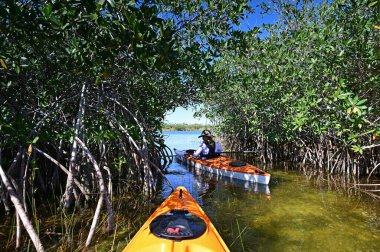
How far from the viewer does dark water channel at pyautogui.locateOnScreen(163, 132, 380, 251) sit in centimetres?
412

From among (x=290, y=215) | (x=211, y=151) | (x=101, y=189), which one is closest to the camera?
(x=101, y=189)

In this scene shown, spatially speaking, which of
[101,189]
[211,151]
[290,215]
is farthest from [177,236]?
[211,151]

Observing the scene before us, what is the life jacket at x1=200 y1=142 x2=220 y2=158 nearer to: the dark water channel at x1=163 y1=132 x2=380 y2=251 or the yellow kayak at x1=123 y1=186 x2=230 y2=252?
the dark water channel at x1=163 y1=132 x2=380 y2=251

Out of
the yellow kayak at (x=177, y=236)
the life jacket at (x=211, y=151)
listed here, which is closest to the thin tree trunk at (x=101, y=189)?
the yellow kayak at (x=177, y=236)

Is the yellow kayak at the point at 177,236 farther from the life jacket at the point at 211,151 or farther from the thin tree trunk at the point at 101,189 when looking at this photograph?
the life jacket at the point at 211,151

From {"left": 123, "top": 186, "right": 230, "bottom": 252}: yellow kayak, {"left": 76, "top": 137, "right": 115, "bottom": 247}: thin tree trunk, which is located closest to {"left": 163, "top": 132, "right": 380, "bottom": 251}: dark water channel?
{"left": 123, "top": 186, "right": 230, "bottom": 252}: yellow kayak

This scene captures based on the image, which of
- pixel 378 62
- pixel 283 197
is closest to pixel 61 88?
pixel 283 197

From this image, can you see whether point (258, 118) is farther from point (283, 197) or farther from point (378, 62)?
point (378, 62)

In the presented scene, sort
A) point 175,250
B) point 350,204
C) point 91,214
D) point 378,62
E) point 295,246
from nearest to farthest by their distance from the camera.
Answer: point 175,250 → point 295,246 → point 91,214 → point 378,62 → point 350,204

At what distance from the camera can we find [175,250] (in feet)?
8.14

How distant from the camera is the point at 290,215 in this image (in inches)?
213

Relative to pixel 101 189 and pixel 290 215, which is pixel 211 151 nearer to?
pixel 290 215

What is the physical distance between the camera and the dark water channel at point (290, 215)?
13.5 feet

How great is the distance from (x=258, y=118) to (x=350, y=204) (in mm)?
7002
